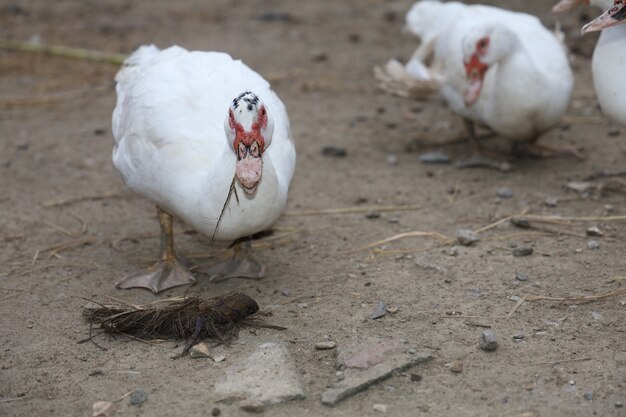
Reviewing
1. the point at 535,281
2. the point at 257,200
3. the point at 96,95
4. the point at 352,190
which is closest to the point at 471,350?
the point at 535,281

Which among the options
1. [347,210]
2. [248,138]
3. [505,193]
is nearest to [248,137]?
[248,138]

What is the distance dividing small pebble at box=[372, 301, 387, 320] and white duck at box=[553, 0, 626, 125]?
1913mm

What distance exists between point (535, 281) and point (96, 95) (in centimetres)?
516

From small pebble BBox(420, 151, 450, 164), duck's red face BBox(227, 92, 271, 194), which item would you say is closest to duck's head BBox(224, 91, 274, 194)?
duck's red face BBox(227, 92, 271, 194)

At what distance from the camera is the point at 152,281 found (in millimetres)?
4594

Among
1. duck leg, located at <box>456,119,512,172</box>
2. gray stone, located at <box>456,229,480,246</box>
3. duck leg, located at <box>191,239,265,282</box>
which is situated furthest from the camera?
duck leg, located at <box>456,119,512,172</box>

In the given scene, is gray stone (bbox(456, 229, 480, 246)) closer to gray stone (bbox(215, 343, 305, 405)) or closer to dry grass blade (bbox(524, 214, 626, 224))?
dry grass blade (bbox(524, 214, 626, 224))

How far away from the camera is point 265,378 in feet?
11.5

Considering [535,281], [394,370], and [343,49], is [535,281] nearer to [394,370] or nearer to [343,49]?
[394,370]

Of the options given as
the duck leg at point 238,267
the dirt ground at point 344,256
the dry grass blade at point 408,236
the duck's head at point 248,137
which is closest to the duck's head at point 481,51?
the dirt ground at point 344,256

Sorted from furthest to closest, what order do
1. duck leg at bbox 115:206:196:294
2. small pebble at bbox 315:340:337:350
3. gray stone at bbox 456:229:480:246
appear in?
gray stone at bbox 456:229:480:246 → duck leg at bbox 115:206:196:294 → small pebble at bbox 315:340:337:350

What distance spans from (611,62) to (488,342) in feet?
7.37

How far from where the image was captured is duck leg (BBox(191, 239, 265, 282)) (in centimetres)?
471

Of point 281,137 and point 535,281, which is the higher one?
point 281,137
